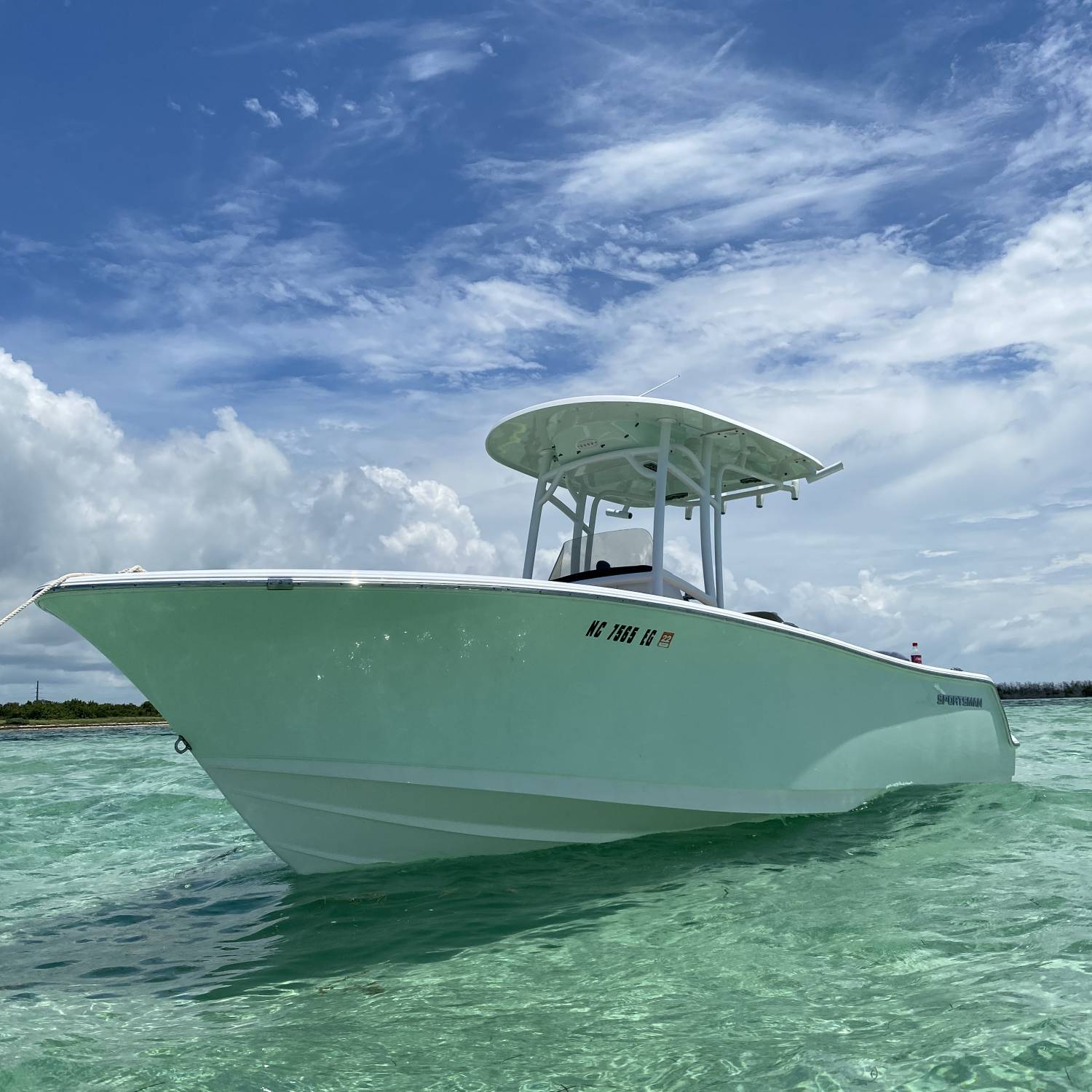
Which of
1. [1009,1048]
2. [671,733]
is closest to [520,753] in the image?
[671,733]

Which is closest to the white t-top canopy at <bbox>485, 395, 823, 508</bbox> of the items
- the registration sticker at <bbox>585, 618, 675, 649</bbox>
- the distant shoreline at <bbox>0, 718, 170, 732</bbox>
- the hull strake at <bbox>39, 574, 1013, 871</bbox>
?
the hull strake at <bbox>39, 574, 1013, 871</bbox>

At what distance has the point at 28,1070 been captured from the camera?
3.10 m

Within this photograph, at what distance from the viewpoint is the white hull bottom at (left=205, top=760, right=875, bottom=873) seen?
5332 millimetres

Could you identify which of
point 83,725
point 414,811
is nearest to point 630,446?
point 414,811

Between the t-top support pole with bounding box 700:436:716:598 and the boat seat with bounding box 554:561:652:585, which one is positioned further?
the t-top support pole with bounding box 700:436:716:598

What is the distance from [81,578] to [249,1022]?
2.51 meters

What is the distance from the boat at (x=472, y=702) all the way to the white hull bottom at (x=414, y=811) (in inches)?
0.6

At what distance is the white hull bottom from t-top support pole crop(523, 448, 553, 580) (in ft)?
9.57

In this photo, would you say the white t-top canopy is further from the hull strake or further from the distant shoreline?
the distant shoreline

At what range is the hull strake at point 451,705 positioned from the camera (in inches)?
193

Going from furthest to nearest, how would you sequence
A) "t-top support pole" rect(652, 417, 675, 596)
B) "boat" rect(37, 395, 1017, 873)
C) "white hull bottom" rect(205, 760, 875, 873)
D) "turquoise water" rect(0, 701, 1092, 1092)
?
"t-top support pole" rect(652, 417, 675, 596)
"white hull bottom" rect(205, 760, 875, 873)
"boat" rect(37, 395, 1017, 873)
"turquoise water" rect(0, 701, 1092, 1092)

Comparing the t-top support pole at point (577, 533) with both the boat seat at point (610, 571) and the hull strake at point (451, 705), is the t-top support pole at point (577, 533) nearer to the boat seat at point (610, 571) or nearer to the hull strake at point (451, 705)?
the boat seat at point (610, 571)

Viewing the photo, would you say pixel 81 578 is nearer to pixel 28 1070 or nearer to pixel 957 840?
pixel 28 1070

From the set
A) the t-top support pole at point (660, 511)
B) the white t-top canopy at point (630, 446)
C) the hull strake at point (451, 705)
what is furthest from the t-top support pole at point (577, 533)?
the hull strake at point (451, 705)
